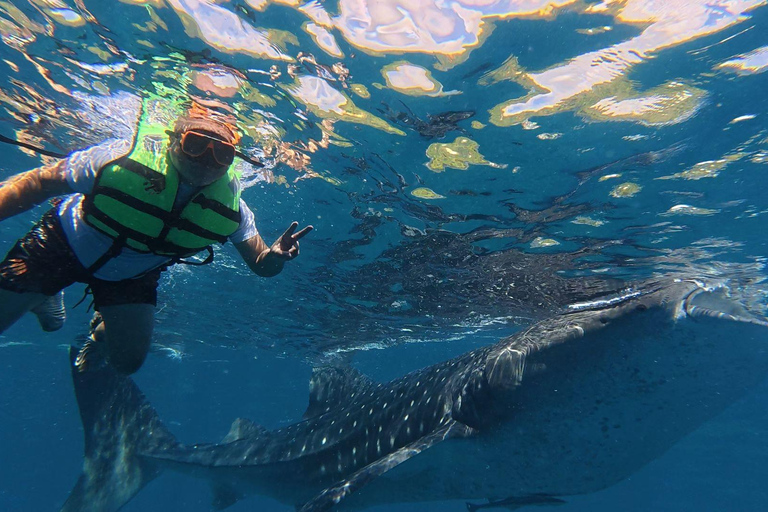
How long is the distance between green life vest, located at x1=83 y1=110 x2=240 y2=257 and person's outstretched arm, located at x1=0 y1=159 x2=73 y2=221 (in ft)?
0.97

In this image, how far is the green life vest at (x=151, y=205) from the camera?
3875 millimetres

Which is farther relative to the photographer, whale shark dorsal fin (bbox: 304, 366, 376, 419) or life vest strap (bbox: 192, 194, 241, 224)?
whale shark dorsal fin (bbox: 304, 366, 376, 419)

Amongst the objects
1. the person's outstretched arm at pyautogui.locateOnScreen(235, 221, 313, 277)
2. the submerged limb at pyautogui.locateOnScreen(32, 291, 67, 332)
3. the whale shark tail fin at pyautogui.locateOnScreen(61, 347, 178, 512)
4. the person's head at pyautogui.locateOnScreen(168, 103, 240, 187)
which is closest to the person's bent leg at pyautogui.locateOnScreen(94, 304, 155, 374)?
the submerged limb at pyautogui.locateOnScreen(32, 291, 67, 332)

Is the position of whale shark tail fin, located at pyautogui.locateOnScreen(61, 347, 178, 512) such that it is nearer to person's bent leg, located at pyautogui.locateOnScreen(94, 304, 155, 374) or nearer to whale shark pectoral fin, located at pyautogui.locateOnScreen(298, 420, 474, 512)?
person's bent leg, located at pyautogui.locateOnScreen(94, 304, 155, 374)

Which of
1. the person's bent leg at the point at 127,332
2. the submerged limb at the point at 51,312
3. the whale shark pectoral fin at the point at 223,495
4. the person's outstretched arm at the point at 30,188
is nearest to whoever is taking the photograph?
the person's outstretched arm at the point at 30,188

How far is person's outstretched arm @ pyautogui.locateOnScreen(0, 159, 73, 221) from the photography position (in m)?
3.69

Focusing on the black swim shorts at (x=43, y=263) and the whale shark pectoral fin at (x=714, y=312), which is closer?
the black swim shorts at (x=43, y=263)

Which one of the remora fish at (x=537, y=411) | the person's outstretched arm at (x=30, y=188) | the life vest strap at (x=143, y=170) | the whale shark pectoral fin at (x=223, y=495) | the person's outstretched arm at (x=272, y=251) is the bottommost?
the whale shark pectoral fin at (x=223, y=495)

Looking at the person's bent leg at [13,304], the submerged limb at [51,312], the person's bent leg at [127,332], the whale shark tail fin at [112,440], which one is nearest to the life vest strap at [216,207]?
the person's bent leg at [127,332]

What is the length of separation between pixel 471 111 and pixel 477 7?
1.75m

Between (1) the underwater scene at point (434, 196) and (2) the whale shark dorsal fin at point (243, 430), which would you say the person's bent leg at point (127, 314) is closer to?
(1) the underwater scene at point (434, 196)

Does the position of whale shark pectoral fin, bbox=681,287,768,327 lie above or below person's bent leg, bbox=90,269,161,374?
above

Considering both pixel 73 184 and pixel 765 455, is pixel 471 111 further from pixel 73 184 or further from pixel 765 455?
pixel 765 455

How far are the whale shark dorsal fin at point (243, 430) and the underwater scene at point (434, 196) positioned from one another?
0.07 m
